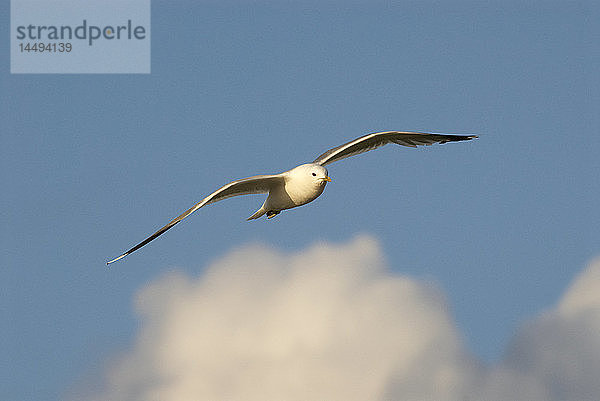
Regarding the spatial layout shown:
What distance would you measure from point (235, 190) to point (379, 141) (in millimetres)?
4281

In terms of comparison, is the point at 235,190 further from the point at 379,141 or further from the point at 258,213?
the point at 379,141

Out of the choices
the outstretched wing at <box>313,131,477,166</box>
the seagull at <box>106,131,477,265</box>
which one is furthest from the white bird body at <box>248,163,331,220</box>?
the outstretched wing at <box>313,131,477,166</box>

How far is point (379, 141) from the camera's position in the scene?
19.1 metres

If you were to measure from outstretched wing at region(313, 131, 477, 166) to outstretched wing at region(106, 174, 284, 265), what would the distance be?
1716 mm

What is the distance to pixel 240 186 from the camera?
1636 centimetres

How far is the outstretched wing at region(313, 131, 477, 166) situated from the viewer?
1791 centimetres

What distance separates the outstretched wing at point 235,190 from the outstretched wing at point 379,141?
172 cm

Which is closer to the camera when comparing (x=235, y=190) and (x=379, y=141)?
(x=235, y=190)

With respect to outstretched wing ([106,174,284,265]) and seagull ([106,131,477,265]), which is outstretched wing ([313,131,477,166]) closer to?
seagull ([106,131,477,265])

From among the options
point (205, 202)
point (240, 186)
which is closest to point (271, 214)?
point (240, 186)

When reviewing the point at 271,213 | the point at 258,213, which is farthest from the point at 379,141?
the point at 258,213

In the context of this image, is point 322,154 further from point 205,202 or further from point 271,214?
point 205,202

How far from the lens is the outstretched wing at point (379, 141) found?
17.9 metres

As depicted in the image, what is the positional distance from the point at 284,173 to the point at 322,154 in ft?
6.29
